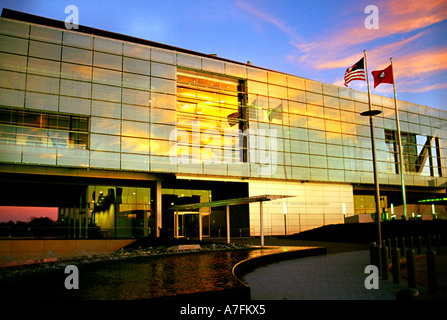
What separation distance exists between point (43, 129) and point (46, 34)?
7.50m

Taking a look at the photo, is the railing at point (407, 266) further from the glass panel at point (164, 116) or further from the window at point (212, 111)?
the window at point (212, 111)

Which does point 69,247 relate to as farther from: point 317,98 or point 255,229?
point 317,98

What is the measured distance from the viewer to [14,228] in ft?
92.9

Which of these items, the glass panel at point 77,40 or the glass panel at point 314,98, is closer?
the glass panel at point 77,40

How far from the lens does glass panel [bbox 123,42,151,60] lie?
110 feet

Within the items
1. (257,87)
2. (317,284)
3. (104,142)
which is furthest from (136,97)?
(317,284)

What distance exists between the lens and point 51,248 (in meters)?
29.0

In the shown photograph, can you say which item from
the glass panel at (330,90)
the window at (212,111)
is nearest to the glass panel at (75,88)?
the window at (212,111)

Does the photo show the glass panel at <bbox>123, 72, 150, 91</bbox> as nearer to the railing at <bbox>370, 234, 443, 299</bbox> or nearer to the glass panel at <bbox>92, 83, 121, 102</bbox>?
the glass panel at <bbox>92, 83, 121, 102</bbox>

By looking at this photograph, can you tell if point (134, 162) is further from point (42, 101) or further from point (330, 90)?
point (330, 90)

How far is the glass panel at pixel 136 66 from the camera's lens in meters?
33.4

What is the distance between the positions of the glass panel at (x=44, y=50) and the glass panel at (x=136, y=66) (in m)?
5.29
